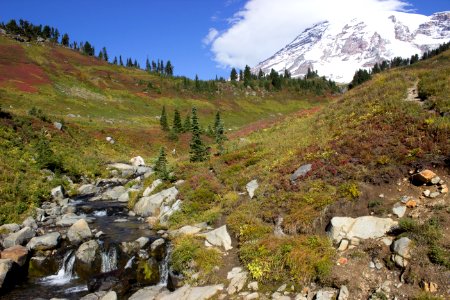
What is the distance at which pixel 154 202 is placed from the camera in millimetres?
24688

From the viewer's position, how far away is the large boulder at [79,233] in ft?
63.1

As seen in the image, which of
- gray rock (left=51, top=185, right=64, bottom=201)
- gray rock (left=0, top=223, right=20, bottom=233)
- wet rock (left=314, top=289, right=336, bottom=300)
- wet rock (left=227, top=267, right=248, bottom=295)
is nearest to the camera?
wet rock (left=314, top=289, right=336, bottom=300)

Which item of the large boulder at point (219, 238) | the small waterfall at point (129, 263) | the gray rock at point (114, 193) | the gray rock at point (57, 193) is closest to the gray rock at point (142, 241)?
the small waterfall at point (129, 263)

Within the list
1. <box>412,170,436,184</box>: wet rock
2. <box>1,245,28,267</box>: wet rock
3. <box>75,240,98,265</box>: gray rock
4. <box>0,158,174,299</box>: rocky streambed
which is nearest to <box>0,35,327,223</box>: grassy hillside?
<box>0,158,174,299</box>: rocky streambed

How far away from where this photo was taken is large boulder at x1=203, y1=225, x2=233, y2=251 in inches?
643

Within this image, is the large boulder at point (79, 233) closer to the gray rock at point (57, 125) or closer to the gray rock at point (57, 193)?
the gray rock at point (57, 193)

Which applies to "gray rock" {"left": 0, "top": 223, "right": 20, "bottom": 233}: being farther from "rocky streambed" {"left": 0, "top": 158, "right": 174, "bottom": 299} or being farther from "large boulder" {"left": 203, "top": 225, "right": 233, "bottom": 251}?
"large boulder" {"left": 203, "top": 225, "right": 233, "bottom": 251}

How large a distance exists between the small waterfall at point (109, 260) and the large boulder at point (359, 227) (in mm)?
10838

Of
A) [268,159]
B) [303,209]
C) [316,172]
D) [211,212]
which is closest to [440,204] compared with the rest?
[303,209]

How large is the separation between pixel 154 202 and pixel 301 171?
11061mm

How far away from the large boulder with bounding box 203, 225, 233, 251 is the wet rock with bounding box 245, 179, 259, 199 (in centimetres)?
364

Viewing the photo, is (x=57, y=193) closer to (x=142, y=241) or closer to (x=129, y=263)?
(x=142, y=241)

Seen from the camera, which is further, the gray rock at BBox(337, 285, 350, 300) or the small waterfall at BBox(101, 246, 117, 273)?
the small waterfall at BBox(101, 246, 117, 273)

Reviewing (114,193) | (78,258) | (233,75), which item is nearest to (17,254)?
(78,258)
